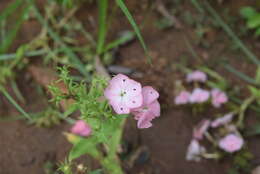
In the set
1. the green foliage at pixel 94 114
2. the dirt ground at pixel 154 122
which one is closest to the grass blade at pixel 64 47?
the dirt ground at pixel 154 122

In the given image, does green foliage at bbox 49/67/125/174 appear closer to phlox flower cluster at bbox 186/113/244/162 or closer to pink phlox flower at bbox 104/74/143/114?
pink phlox flower at bbox 104/74/143/114

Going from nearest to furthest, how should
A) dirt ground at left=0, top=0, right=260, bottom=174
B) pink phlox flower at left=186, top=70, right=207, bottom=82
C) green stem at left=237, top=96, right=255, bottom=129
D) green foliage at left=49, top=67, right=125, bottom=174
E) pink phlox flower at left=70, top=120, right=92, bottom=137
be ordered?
A: green foliage at left=49, top=67, right=125, bottom=174, pink phlox flower at left=70, top=120, right=92, bottom=137, dirt ground at left=0, top=0, right=260, bottom=174, green stem at left=237, top=96, right=255, bottom=129, pink phlox flower at left=186, top=70, right=207, bottom=82

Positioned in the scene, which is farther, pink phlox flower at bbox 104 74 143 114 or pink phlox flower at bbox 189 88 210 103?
pink phlox flower at bbox 189 88 210 103

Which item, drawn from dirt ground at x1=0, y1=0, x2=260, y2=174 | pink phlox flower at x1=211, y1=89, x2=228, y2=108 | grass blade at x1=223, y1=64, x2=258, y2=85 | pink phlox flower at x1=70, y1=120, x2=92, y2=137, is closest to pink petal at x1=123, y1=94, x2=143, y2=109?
pink phlox flower at x1=70, y1=120, x2=92, y2=137

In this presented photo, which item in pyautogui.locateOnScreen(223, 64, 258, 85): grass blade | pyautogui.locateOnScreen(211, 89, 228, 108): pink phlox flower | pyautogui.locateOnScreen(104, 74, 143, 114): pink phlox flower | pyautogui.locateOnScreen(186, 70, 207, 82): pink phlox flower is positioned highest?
pyautogui.locateOnScreen(104, 74, 143, 114): pink phlox flower

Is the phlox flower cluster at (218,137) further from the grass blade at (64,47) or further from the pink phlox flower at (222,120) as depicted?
the grass blade at (64,47)

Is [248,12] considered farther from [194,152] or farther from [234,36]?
[194,152]

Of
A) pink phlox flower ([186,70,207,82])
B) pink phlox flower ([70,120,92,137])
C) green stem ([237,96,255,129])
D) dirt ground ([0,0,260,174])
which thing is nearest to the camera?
pink phlox flower ([70,120,92,137])

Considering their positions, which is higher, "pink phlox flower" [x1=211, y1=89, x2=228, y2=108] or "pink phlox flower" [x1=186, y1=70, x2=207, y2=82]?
"pink phlox flower" [x1=186, y1=70, x2=207, y2=82]
